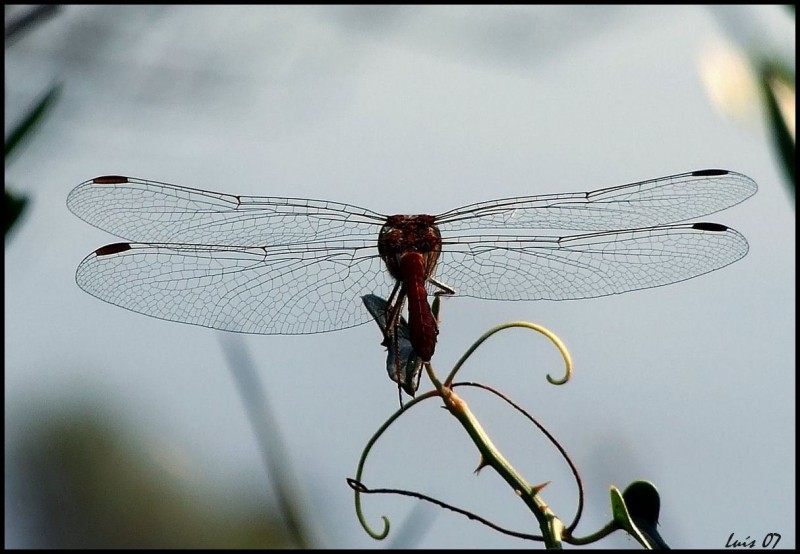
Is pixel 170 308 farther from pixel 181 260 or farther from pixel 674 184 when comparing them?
pixel 674 184

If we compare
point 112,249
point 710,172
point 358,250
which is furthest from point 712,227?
point 112,249

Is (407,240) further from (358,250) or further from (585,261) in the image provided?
(585,261)

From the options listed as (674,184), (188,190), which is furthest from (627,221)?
(188,190)

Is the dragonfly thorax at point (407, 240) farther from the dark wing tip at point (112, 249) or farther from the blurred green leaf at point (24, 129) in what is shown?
the blurred green leaf at point (24, 129)

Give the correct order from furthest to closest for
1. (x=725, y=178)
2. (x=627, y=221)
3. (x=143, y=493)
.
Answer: (x=627, y=221) < (x=725, y=178) < (x=143, y=493)

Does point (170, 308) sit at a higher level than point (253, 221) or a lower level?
lower

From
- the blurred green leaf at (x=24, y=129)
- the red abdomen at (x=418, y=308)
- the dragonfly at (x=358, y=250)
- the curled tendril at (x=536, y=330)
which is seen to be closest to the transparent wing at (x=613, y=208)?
the dragonfly at (x=358, y=250)
